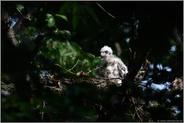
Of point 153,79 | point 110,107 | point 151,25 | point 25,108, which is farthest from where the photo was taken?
point 153,79

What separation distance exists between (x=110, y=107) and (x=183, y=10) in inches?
32.8

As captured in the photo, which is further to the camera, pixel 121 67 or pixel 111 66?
pixel 111 66

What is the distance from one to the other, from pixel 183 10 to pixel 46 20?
1.88 metres

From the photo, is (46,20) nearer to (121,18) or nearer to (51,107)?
(121,18)

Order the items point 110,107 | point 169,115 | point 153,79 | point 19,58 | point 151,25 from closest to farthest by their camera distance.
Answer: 1. point 19,58
2. point 151,25
3. point 110,107
4. point 169,115
5. point 153,79

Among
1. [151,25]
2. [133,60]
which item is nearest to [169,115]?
[133,60]

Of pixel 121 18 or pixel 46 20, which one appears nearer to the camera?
pixel 121 18

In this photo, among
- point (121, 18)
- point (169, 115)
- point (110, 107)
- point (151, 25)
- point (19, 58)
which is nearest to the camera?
point (19, 58)

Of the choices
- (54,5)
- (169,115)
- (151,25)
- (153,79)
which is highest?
(54,5)

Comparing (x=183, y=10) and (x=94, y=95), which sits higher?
(x=183, y=10)

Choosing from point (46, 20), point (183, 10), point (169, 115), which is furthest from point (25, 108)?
point (46, 20)

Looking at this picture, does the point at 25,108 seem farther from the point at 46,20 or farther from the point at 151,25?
the point at 46,20

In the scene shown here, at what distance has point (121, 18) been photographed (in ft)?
6.41

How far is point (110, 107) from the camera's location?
2211 millimetres
